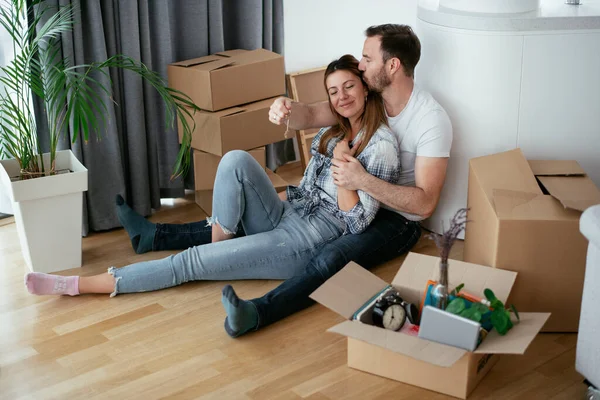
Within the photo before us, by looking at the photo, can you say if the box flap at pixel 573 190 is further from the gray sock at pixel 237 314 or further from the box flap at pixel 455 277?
the gray sock at pixel 237 314

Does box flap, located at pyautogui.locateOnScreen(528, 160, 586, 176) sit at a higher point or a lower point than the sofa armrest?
lower

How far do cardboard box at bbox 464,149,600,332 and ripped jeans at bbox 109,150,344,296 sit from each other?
56 cm

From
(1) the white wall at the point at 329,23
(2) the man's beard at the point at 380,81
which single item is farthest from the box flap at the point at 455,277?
(1) the white wall at the point at 329,23

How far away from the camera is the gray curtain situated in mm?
2922

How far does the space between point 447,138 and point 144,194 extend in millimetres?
1305

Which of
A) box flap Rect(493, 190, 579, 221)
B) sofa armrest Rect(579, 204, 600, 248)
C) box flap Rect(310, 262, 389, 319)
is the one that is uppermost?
sofa armrest Rect(579, 204, 600, 248)

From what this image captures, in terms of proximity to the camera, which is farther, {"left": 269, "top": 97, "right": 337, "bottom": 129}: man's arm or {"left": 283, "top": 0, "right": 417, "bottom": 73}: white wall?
{"left": 283, "top": 0, "right": 417, "bottom": 73}: white wall

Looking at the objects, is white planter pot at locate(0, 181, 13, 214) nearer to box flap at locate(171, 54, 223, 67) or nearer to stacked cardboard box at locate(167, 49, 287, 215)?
stacked cardboard box at locate(167, 49, 287, 215)

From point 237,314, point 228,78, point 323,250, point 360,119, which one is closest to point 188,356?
point 237,314

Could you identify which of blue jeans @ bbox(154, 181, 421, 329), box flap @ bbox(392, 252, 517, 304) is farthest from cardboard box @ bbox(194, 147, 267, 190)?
box flap @ bbox(392, 252, 517, 304)

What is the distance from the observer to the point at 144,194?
10.4 ft

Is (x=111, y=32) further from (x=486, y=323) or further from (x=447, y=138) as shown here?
(x=486, y=323)

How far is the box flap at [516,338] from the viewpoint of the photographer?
1.89 m

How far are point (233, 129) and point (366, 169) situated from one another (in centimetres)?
71
